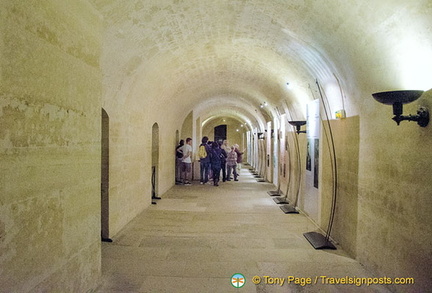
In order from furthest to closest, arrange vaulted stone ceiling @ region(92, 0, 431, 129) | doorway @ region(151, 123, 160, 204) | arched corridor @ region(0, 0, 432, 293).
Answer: doorway @ region(151, 123, 160, 204)
vaulted stone ceiling @ region(92, 0, 431, 129)
arched corridor @ region(0, 0, 432, 293)

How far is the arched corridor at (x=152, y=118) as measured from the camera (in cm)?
254

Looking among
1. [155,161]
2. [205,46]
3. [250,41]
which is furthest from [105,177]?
[155,161]

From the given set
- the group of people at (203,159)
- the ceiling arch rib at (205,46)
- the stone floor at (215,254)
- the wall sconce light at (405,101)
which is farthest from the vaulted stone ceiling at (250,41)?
the group of people at (203,159)

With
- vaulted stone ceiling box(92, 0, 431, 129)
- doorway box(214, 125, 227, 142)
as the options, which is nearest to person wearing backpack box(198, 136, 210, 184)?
vaulted stone ceiling box(92, 0, 431, 129)

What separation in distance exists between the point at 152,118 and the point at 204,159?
462 centimetres

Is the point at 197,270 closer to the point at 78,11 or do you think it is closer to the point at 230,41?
the point at 78,11

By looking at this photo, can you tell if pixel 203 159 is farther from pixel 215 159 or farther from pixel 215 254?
pixel 215 254

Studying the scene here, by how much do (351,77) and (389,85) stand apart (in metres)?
0.95

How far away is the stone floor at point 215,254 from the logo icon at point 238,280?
0.15 ft

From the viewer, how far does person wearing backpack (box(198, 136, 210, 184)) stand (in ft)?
41.2

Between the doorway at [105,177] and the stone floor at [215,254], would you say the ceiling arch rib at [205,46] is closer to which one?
the doorway at [105,177]

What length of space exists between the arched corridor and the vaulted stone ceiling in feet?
0.09

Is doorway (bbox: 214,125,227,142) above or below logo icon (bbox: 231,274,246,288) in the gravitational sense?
above

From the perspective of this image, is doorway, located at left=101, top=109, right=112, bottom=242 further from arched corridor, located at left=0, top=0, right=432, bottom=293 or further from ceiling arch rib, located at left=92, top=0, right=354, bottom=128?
ceiling arch rib, located at left=92, top=0, right=354, bottom=128
